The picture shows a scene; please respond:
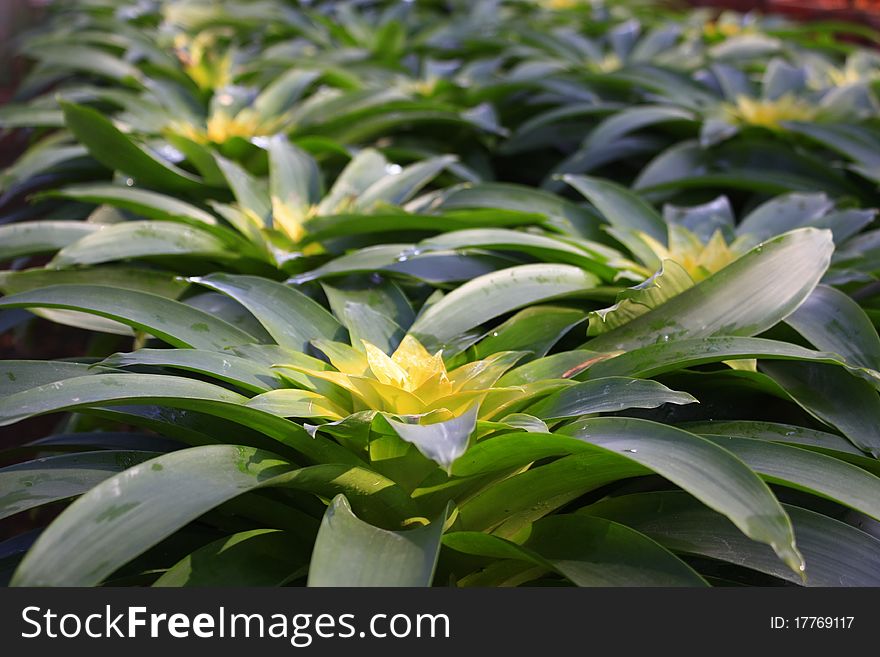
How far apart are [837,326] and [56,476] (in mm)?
822

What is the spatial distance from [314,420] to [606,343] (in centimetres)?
34

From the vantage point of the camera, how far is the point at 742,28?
8.78 ft

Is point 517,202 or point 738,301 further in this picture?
point 517,202

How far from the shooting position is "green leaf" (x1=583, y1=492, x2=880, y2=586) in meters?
0.72

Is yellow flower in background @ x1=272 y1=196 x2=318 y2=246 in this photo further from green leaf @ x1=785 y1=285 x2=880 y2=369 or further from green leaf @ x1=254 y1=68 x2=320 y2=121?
green leaf @ x1=785 y1=285 x2=880 y2=369

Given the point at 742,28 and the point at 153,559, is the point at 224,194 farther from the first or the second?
the point at 742,28

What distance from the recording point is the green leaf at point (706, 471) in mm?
604

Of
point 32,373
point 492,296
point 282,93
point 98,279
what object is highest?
point 282,93

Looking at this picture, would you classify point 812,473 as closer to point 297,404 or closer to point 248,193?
point 297,404

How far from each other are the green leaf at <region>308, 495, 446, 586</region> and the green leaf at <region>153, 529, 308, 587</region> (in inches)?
3.4

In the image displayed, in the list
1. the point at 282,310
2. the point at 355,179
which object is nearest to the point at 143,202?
the point at 355,179

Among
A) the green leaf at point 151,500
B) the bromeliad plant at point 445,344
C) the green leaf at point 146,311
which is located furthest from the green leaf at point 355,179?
the green leaf at point 151,500

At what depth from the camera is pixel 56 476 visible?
2.52ft

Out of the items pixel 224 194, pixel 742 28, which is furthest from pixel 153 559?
pixel 742 28
